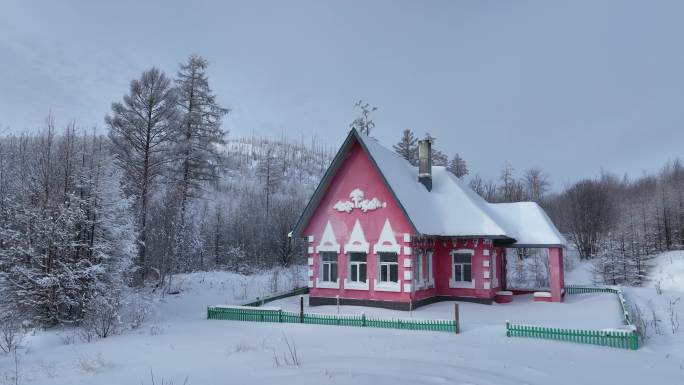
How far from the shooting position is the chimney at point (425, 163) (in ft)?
73.5

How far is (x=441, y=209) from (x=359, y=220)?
14.9 feet

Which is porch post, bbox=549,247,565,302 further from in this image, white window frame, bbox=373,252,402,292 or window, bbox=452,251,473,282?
white window frame, bbox=373,252,402,292

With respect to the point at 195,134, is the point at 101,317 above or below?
below

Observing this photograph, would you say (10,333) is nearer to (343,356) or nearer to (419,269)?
(343,356)

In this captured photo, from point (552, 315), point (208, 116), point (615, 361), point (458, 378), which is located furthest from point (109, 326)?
point (208, 116)

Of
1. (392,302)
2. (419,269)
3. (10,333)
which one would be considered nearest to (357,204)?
(419,269)

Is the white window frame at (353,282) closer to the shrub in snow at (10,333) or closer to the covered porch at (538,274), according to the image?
the covered porch at (538,274)

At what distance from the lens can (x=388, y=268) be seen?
19.1 metres

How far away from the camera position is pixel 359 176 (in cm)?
2002

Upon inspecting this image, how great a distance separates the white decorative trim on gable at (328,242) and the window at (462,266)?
19.5ft

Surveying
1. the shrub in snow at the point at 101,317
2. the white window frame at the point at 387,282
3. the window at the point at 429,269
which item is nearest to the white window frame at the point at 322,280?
the white window frame at the point at 387,282

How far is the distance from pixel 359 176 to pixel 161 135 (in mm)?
15425

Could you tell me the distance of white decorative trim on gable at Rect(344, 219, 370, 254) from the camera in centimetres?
1948

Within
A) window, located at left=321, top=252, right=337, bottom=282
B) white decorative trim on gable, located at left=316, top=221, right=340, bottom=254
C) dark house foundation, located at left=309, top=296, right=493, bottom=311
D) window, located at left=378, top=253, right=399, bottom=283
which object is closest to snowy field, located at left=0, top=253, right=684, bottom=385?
dark house foundation, located at left=309, top=296, right=493, bottom=311
